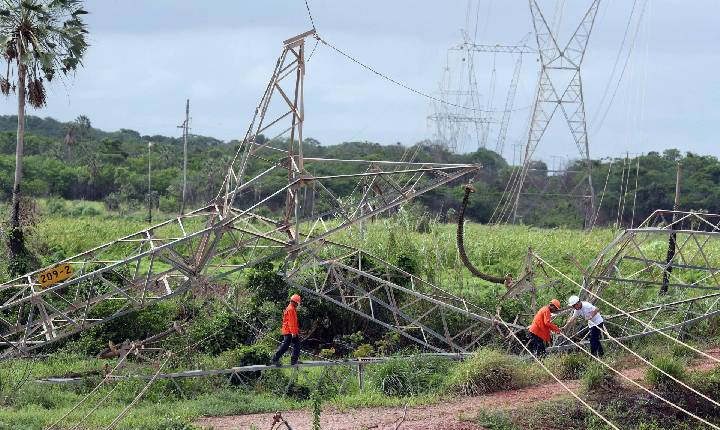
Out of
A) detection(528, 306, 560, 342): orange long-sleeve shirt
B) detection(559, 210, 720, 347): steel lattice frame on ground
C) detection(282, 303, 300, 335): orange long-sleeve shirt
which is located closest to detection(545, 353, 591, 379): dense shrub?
detection(528, 306, 560, 342): orange long-sleeve shirt

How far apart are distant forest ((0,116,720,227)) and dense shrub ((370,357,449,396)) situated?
106ft

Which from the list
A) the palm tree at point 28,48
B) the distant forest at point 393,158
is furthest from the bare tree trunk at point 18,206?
the distant forest at point 393,158

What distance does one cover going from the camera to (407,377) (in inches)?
808

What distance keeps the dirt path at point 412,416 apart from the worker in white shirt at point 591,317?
6.25ft

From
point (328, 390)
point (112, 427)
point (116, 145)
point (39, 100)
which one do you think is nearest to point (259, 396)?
point (328, 390)

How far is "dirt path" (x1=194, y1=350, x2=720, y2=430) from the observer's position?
17281 mm

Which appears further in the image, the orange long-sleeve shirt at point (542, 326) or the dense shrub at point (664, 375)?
the orange long-sleeve shirt at point (542, 326)

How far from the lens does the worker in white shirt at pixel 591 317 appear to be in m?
21.2

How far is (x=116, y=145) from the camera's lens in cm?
7631

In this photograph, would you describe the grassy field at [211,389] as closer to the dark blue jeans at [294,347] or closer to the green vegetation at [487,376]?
the green vegetation at [487,376]

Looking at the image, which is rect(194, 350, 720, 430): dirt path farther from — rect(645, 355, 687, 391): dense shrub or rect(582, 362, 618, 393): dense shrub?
rect(645, 355, 687, 391): dense shrub

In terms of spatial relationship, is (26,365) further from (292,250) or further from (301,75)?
(301,75)

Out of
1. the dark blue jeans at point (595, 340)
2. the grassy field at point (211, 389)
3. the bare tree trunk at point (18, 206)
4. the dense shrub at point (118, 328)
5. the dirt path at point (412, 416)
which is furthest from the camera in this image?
the bare tree trunk at point (18, 206)

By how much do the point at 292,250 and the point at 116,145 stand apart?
58096 mm
